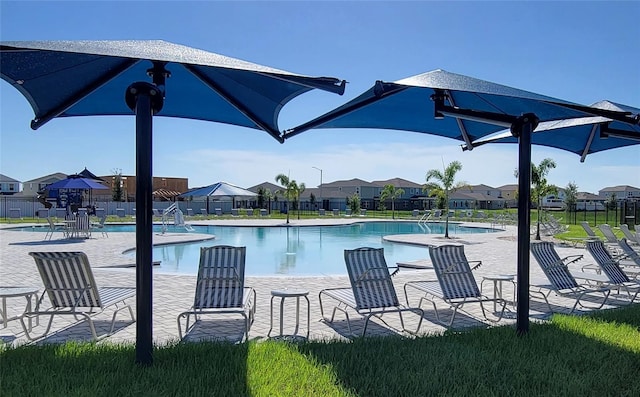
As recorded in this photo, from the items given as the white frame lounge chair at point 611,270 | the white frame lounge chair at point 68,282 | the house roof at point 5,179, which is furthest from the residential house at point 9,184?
the white frame lounge chair at point 611,270

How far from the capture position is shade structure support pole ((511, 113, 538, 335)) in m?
4.93

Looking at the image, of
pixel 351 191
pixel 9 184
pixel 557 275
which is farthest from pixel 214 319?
pixel 9 184

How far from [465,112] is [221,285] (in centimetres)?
359

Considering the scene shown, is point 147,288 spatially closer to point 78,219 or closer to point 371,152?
point 78,219

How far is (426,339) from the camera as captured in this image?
4.88 meters

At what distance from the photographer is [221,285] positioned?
5504 millimetres

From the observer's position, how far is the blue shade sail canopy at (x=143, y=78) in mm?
3439

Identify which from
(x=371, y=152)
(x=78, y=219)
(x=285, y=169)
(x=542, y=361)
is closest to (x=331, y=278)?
(x=542, y=361)

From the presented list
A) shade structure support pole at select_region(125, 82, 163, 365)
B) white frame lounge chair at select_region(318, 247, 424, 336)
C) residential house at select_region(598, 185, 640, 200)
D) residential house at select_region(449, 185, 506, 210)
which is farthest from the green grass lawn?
residential house at select_region(598, 185, 640, 200)

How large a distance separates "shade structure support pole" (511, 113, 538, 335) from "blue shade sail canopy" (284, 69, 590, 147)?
346 mm

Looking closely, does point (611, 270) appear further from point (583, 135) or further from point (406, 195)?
point (406, 195)

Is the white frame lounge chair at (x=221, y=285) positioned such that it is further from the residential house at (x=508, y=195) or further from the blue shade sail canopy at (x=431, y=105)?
the residential house at (x=508, y=195)

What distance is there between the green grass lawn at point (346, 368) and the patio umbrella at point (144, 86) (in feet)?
1.52

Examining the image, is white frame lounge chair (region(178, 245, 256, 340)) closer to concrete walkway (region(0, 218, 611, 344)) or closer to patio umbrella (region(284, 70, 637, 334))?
concrete walkway (region(0, 218, 611, 344))
